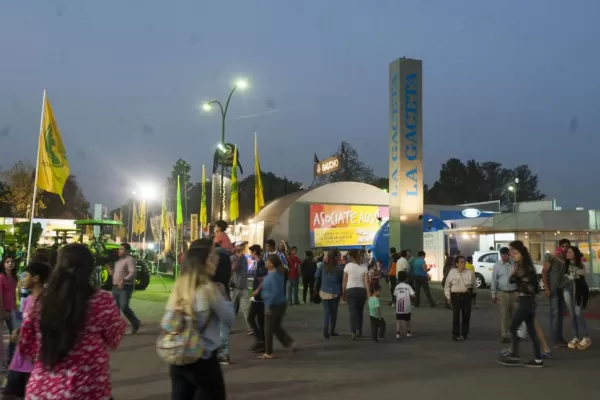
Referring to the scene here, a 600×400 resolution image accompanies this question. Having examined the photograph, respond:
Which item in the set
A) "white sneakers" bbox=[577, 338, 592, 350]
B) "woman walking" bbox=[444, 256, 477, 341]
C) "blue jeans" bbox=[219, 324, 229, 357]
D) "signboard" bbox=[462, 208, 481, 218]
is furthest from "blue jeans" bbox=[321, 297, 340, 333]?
"signboard" bbox=[462, 208, 481, 218]

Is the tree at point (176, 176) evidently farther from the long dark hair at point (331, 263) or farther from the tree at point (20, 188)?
the long dark hair at point (331, 263)

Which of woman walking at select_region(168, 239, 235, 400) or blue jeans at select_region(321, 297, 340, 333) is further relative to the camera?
blue jeans at select_region(321, 297, 340, 333)

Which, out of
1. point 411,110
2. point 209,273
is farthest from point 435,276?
point 209,273

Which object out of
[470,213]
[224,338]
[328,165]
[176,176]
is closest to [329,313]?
[224,338]

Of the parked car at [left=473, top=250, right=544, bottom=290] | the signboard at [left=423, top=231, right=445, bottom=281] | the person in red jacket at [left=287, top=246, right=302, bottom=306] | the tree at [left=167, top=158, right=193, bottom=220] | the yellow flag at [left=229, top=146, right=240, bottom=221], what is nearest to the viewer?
the person in red jacket at [left=287, top=246, right=302, bottom=306]

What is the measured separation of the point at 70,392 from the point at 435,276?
24306 mm

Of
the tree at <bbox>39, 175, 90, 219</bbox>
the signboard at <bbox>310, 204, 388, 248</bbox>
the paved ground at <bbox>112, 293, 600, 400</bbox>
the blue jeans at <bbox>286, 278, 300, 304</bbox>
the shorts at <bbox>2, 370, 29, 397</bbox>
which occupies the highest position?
the tree at <bbox>39, 175, 90, 219</bbox>

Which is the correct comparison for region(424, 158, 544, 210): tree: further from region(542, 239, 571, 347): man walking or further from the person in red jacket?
region(542, 239, 571, 347): man walking

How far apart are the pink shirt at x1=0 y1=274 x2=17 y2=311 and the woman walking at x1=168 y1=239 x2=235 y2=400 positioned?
4.36m

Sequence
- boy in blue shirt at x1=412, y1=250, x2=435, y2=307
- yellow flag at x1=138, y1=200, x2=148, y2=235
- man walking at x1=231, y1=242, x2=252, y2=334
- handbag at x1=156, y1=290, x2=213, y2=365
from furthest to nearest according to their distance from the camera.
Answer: yellow flag at x1=138, y1=200, x2=148, y2=235
boy in blue shirt at x1=412, y1=250, x2=435, y2=307
man walking at x1=231, y1=242, x2=252, y2=334
handbag at x1=156, y1=290, x2=213, y2=365

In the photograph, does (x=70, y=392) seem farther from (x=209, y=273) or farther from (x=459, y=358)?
(x=459, y=358)

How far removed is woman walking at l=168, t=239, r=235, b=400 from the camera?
4082 mm

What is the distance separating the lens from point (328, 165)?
53.5 m

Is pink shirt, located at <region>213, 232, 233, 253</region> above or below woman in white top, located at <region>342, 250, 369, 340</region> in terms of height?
above
